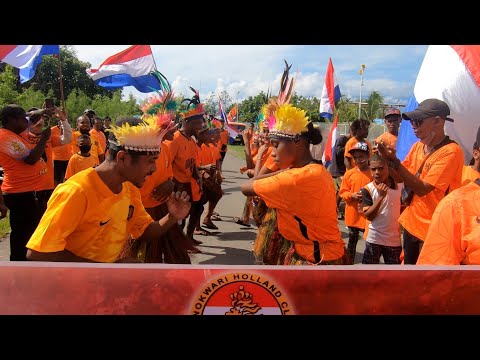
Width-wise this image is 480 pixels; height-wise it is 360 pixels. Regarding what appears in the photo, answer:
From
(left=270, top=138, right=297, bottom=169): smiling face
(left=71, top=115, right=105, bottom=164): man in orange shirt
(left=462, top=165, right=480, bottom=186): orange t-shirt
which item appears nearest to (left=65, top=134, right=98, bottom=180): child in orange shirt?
(left=71, top=115, right=105, bottom=164): man in orange shirt

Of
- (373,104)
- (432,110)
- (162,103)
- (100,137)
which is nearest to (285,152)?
(432,110)

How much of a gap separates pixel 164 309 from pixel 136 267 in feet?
0.78

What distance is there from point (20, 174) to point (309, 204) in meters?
2.95

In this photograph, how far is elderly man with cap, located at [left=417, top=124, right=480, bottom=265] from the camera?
178 cm

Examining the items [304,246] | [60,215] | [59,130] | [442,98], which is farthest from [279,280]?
[59,130]

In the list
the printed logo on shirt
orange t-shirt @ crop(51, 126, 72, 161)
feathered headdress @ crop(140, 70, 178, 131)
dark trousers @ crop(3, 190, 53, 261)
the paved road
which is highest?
feathered headdress @ crop(140, 70, 178, 131)

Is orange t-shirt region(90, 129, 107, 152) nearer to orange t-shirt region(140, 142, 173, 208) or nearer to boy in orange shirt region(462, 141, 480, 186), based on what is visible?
orange t-shirt region(140, 142, 173, 208)

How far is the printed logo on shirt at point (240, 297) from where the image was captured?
6.26ft

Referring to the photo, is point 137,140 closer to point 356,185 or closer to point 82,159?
point 356,185

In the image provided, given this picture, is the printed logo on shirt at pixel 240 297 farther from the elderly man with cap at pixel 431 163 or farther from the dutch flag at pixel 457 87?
the dutch flag at pixel 457 87

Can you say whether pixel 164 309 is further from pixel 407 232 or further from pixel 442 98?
pixel 442 98

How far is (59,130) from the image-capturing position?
5730 millimetres

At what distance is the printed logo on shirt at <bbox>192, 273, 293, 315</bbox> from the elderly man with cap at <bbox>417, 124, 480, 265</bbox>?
0.70 m

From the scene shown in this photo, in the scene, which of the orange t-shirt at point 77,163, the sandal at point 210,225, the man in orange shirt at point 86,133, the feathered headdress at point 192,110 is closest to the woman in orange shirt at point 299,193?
the feathered headdress at point 192,110
